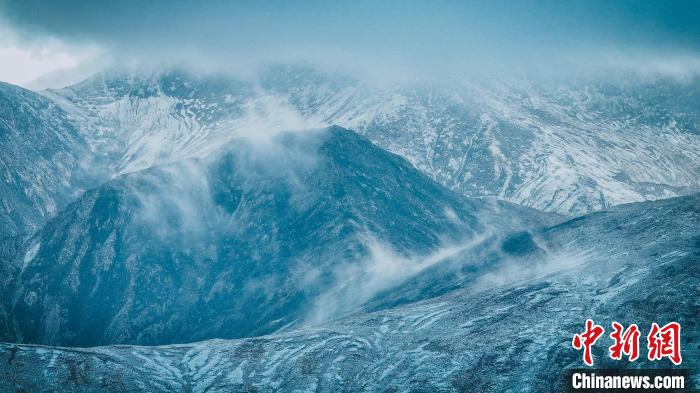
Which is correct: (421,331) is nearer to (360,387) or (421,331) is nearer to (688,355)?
(360,387)

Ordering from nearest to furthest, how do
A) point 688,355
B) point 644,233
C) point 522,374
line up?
point 688,355, point 522,374, point 644,233

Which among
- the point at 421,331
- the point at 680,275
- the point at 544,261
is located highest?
the point at 544,261

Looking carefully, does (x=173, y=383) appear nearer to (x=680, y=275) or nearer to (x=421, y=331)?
(x=421, y=331)

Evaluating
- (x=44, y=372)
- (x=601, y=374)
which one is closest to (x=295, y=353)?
(x=44, y=372)

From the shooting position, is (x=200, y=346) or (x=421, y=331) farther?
(x=200, y=346)

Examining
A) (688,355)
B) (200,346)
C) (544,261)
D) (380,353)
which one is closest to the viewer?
(688,355)

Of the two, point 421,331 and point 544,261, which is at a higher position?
point 544,261
